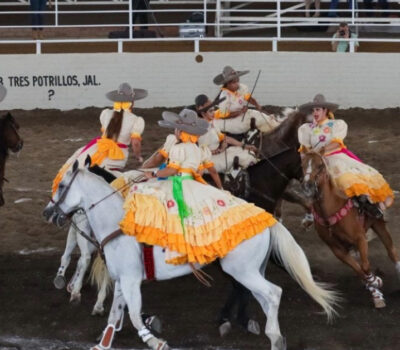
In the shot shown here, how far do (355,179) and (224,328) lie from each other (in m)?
2.16

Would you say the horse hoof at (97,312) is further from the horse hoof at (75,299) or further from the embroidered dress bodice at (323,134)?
the embroidered dress bodice at (323,134)

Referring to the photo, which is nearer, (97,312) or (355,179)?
(97,312)

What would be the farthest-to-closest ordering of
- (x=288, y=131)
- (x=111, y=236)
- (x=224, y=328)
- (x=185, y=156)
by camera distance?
(x=288, y=131), (x=224, y=328), (x=185, y=156), (x=111, y=236)

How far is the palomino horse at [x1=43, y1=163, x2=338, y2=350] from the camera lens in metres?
9.08

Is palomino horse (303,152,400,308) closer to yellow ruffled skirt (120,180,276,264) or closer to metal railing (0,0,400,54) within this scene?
yellow ruffled skirt (120,180,276,264)

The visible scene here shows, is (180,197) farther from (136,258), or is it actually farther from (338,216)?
(338,216)

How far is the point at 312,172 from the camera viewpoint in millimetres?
10469

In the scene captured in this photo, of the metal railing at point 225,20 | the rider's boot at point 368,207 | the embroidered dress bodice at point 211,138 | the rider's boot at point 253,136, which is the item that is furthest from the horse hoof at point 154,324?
the metal railing at point 225,20

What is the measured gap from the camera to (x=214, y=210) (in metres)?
9.11

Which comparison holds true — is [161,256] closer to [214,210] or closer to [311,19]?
[214,210]

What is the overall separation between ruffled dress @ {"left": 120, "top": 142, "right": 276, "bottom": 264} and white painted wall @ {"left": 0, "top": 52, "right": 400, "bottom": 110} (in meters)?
10.8

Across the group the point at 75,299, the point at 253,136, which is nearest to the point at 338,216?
the point at 253,136

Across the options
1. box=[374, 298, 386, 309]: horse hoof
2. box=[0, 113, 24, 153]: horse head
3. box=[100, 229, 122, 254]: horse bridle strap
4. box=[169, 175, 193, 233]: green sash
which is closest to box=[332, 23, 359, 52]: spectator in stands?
box=[0, 113, 24, 153]: horse head

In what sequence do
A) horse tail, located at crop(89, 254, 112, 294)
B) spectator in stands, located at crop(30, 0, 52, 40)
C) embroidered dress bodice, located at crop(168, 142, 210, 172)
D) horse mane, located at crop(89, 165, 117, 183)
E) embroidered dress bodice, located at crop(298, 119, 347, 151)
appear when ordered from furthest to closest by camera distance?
spectator in stands, located at crop(30, 0, 52, 40) → embroidered dress bodice, located at crop(298, 119, 347, 151) → horse tail, located at crop(89, 254, 112, 294) → horse mane, located at crop(89, 165, 117, 183) → embroidered dress bodice, located at crop(168, 142, 210, 172)
